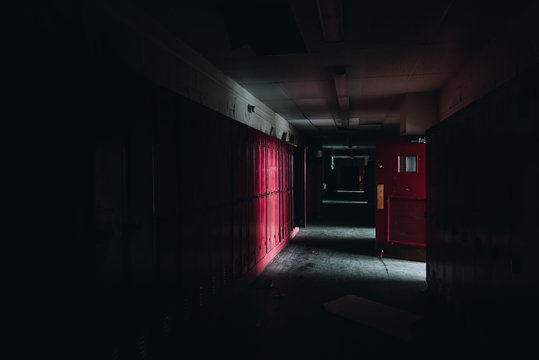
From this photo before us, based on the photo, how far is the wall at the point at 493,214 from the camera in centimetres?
151

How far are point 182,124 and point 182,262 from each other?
1019 millimetres

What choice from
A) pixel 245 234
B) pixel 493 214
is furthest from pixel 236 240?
pixel 493 214

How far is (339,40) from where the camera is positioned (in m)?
2.75

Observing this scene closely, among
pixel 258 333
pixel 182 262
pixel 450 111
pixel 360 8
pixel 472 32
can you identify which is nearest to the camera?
pixel 182 262

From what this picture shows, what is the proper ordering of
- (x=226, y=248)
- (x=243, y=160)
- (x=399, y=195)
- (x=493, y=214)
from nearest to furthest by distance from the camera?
(x=493, y=214) < (x=226, y=248) < (x=243, y=160) < (x=399, y=195)

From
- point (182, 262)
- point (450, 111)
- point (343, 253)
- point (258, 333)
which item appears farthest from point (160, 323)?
point (450, 111)

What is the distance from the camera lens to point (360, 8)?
2.43 m

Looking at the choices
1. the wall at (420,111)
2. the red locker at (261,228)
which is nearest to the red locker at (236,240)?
the red locker at (261,228)

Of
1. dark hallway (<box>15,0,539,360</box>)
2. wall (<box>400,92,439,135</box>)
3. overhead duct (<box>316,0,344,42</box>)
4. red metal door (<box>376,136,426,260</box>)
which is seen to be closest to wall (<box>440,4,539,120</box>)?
dark hallway (<box>15,0,539,360</box>)

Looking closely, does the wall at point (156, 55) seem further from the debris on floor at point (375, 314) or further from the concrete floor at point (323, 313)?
the debris on floor at point (375, 314)

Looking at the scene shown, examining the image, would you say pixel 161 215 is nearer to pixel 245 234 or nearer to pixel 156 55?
pixel 156 55

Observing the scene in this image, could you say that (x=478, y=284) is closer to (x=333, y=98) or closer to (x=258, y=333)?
(x=258, y=333)

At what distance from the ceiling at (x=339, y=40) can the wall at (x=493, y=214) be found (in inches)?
34.6

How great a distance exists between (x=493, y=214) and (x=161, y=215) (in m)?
2.09
